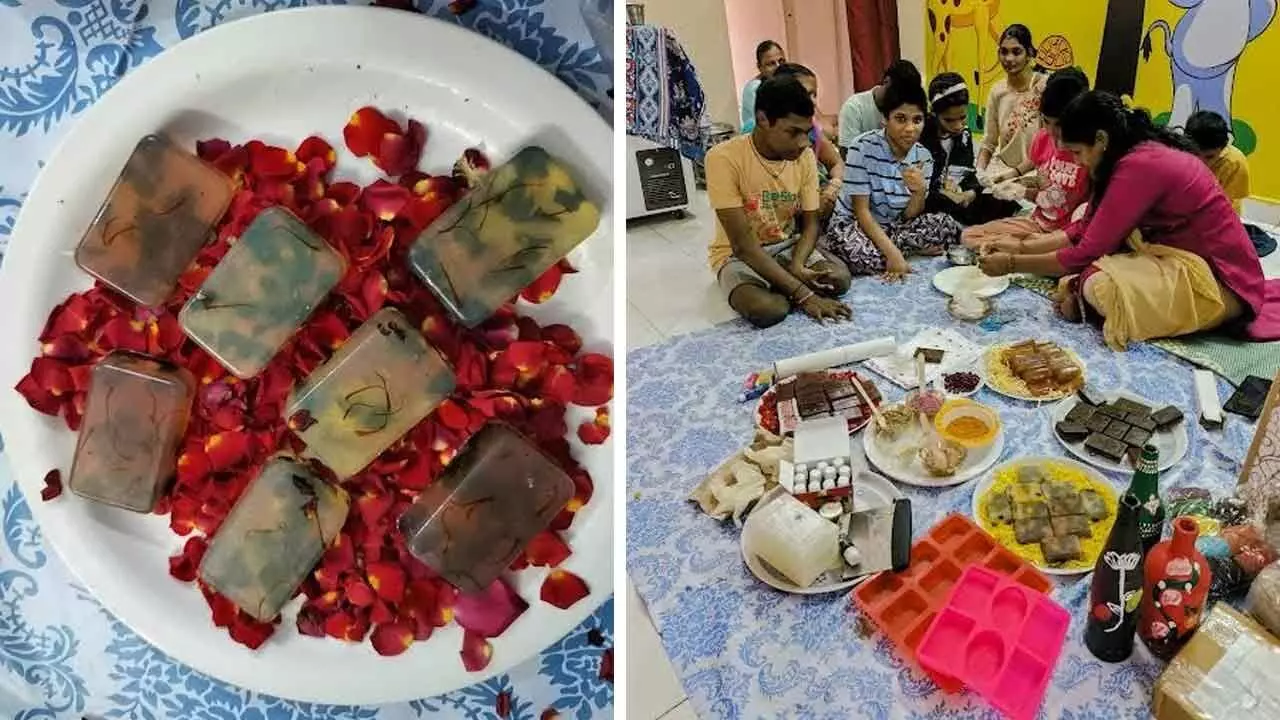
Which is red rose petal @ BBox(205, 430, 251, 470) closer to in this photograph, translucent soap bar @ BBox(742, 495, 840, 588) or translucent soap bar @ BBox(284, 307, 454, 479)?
translucent soap bar @ BBox(284, 307, 454, 479)

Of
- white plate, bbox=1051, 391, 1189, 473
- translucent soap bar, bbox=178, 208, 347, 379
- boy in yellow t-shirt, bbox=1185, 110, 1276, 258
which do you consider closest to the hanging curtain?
boy in yellow t-shirt, bbox=1185, 110, 1276, 258

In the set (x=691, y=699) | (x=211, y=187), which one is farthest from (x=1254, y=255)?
(x=211, y=187)

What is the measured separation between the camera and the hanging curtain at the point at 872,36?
3926mm

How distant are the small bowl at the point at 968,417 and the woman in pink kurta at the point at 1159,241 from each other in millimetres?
427

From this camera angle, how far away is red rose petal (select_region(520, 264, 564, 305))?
0.76 meters

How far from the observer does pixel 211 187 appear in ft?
2.45

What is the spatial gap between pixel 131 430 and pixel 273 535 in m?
0.16

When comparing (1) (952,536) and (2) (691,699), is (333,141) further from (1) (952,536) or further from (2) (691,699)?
(1) (952,536)

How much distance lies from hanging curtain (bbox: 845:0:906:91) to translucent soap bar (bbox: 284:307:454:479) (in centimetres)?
361

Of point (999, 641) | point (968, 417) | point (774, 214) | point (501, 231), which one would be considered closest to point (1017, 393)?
point (968, 417)

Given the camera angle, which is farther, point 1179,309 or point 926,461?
point 1179,309

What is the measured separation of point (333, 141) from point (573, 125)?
0.21 m

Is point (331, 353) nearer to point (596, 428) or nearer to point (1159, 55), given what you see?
point (596, 428)

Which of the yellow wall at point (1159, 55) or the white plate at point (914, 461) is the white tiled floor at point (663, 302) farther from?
the white plate at point (914, 461)
